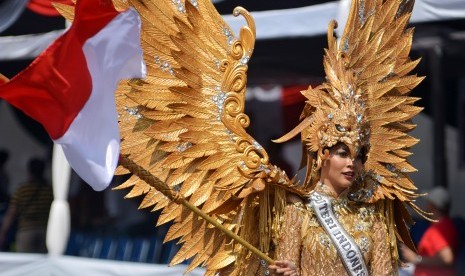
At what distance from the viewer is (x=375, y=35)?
7.02 m

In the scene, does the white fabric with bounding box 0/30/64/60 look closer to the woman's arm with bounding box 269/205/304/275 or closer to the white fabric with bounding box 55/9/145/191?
the woman's arm with bounding box 269/205/304/275

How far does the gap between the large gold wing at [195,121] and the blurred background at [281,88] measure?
9.88 ft

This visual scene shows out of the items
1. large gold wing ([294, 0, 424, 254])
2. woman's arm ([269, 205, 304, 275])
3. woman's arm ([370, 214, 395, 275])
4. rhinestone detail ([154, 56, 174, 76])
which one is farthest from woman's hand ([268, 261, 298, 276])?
rhinestone detail ([154, 56, 174, 76])

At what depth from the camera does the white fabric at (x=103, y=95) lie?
19.2ft

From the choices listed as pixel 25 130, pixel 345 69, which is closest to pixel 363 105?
pixel 345 69

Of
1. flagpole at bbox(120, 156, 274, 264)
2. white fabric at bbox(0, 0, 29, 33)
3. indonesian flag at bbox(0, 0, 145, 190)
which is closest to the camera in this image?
indonesian flag at bbox(0, 0, 145, 190)

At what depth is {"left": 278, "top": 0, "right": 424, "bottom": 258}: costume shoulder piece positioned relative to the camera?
21.7 feet

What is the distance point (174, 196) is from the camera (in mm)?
6172

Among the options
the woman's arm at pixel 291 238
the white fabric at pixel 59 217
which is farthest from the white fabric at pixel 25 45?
the woman's arm at pixel 291 238

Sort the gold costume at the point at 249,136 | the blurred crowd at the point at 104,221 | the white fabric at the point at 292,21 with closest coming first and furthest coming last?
the gold costume at the point at 249,136
the blurred crowd at the point at 104,221
the white fabric at the point at 292,21

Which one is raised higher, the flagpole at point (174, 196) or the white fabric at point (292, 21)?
the white fabric at point (292, 21)

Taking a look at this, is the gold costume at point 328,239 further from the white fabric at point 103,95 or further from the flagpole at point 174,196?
the white fabric at point 103,95

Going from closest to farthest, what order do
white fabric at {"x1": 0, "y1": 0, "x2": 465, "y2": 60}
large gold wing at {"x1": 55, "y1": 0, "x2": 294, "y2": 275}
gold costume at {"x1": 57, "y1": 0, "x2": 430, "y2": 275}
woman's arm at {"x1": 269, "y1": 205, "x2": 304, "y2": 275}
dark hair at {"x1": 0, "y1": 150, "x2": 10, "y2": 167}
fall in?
woman's arm at {"x1": 269, "y1": 205, "x2": 304, "y2": 275} → gold costume at {"x1": 57, "y1": 0, "x2": 430, "y2": 275} → large gold wing at {"x1": 55, "y1": 0, "x2": 294, "y2": 275} → white fabric at {"x1": 0, "y1": 0, "x2": 465, "y2": 60} → dark hair at {"x1": 0, "y1": 150, "x2": 10, "y2": 167}

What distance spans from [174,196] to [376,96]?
1.25 m
